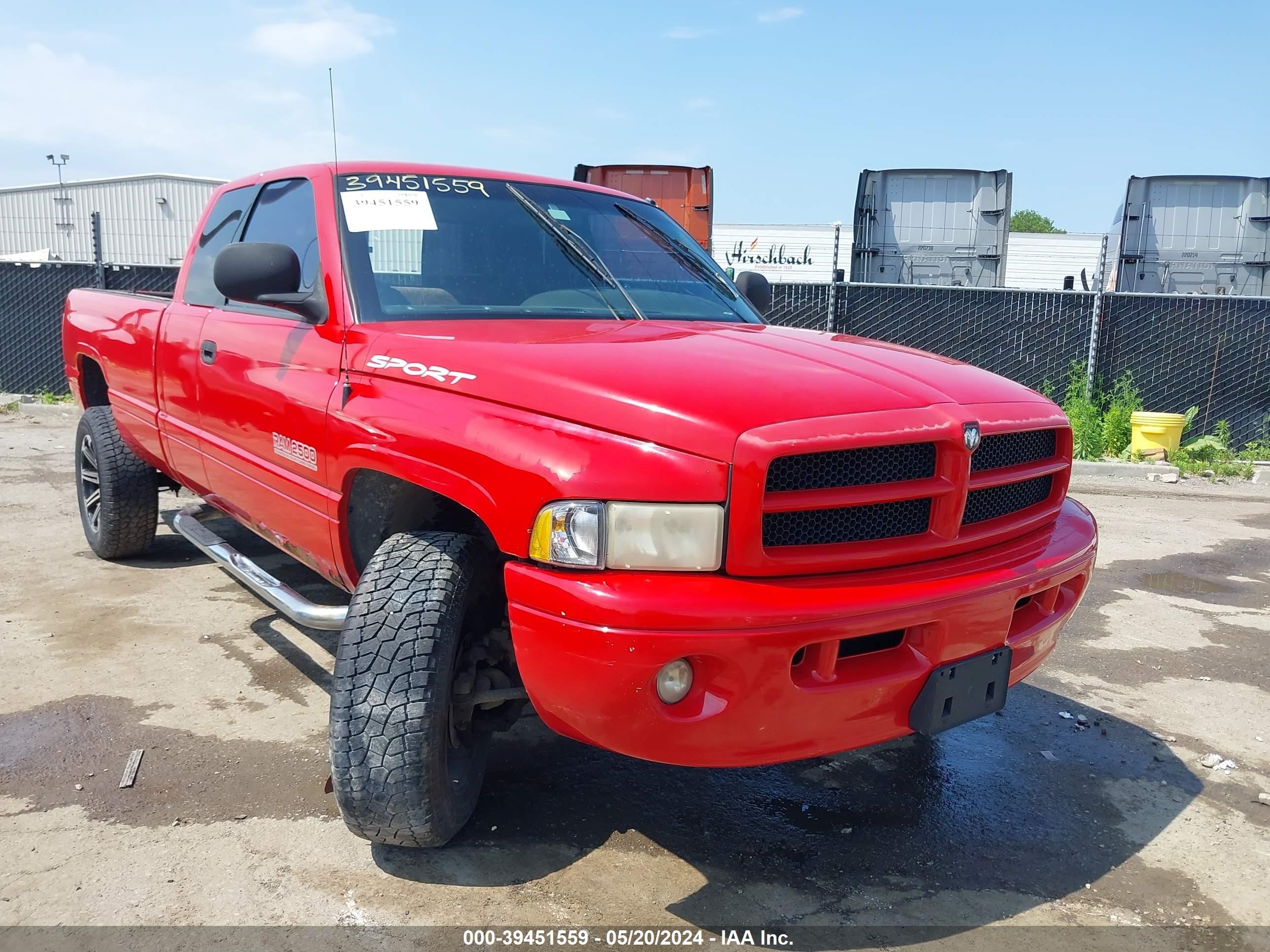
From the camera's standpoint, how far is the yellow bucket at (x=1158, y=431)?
9766 mm

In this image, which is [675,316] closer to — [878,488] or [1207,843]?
[878,488]

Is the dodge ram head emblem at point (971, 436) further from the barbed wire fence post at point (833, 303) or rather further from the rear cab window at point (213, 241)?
the barbed wire fence post at point (833, 303)

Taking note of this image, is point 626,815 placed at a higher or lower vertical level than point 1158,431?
lower

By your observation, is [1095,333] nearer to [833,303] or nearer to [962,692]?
[833,303]

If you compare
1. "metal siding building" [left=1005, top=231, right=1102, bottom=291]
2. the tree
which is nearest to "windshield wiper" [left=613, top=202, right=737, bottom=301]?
"metal siding building" [left=1005, top=231, right=1102, bottom=291]

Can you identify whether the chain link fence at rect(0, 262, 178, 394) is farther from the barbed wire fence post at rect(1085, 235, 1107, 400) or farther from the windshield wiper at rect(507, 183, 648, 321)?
the barbed wire fence post at rect(1085, 235, 1107, 400)

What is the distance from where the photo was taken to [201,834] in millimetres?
2705

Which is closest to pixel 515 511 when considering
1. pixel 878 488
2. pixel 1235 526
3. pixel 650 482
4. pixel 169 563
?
pixel 650 482

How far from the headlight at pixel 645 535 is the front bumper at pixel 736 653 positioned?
0.03 meters

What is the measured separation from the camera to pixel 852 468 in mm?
2236

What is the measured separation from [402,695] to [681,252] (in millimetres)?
2137

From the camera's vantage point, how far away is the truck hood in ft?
6.99

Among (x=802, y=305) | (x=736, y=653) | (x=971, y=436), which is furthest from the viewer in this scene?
(x=802, y=305)

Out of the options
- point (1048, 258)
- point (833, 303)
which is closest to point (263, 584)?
point (833, 303)
